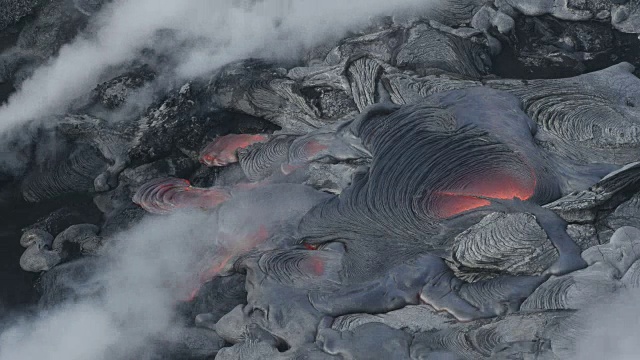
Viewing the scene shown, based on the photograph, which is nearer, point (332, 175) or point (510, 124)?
point (510, 124)

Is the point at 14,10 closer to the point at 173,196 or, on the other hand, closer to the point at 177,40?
the point at 177,40

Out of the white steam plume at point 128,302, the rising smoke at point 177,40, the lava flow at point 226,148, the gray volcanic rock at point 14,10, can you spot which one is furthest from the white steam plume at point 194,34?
the white steam plume at point 128,302

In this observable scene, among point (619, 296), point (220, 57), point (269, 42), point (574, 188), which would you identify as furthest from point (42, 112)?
point (619, 296)

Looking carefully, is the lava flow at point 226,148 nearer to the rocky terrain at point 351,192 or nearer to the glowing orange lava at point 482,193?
the rocky terrain at point 351,192

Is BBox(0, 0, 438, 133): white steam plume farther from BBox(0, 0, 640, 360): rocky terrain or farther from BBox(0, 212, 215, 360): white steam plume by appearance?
BBox(0, 212, 215, 360): white steam plume

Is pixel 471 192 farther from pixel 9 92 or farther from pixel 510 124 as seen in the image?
pixel 9 92

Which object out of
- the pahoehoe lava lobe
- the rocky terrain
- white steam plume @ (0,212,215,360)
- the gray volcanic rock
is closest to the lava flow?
the rocky terrain
